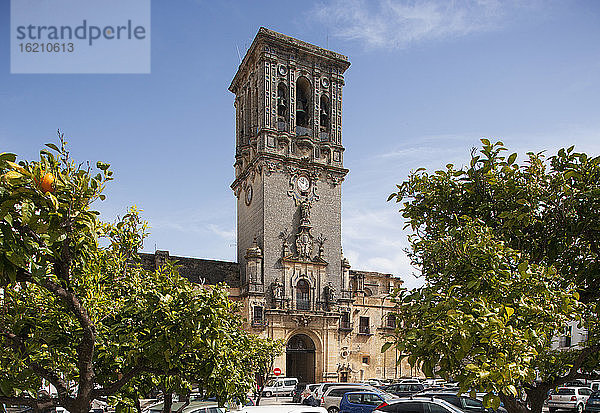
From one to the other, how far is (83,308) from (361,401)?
17851mm

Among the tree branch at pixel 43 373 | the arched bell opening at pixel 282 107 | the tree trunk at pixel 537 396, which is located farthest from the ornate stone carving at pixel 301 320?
the tree branch at pixel 43 373

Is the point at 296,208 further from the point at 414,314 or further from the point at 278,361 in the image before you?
the point at 414,314

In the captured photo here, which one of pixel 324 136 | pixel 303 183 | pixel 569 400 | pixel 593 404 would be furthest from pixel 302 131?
pixel 593 404

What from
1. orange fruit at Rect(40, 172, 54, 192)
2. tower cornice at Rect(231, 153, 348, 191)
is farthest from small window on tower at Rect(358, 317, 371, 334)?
orange fruit at Rect(40, 172, 54, 192)

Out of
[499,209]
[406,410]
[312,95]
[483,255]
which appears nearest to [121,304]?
[483,255]

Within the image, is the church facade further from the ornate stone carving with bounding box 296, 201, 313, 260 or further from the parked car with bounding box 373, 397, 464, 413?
the parked car with bounding box 373, 397, 464, 413

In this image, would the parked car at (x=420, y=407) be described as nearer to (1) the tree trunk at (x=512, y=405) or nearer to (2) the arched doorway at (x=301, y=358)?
(1) the tree trunk at (x=512, y=405)

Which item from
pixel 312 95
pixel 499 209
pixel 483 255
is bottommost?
pixel 483 255

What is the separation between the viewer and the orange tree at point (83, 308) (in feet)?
14.3

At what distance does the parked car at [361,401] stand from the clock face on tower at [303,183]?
999 inches

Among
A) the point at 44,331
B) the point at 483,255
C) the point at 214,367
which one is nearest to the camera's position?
the point at 483,255

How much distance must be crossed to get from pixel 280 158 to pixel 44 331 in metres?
38.6

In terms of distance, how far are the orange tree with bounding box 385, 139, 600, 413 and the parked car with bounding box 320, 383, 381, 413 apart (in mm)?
16899

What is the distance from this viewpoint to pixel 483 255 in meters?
6.33
